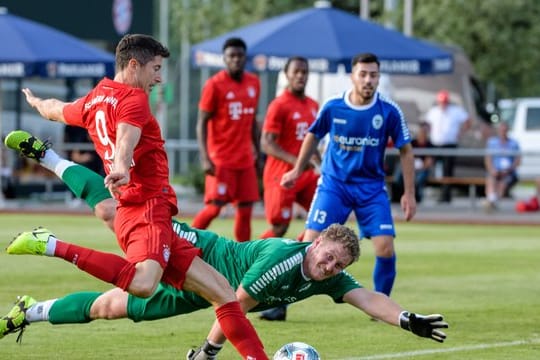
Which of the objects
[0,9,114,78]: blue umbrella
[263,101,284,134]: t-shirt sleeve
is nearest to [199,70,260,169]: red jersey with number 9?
[263,101,284,134]: t-shirt sleeve

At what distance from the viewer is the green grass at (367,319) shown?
10.1 metres

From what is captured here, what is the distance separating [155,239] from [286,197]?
20.1 ft

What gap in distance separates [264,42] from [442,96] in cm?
661

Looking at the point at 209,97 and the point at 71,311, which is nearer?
the point at 71,311

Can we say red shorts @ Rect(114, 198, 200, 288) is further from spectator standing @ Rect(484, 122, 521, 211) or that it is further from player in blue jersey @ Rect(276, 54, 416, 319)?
spectator standing @ Rect(484, 122, 521, 211)

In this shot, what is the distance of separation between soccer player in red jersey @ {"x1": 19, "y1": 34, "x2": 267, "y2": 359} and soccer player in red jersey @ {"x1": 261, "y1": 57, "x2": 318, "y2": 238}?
18.5ft

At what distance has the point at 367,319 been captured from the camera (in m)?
11.9

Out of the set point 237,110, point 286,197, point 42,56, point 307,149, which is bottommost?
point 286,197

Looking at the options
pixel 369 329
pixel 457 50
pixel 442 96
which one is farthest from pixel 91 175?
pixel 457 50

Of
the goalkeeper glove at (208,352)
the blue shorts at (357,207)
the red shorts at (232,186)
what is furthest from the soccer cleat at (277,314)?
the red shorts at (232,186)

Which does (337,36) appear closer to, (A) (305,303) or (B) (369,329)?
(A) (305,303)

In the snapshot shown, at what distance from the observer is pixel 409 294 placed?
13578 millimetres

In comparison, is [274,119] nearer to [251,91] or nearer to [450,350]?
[251,91]

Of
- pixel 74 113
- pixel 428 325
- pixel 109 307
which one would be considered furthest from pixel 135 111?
pixel 428 325
